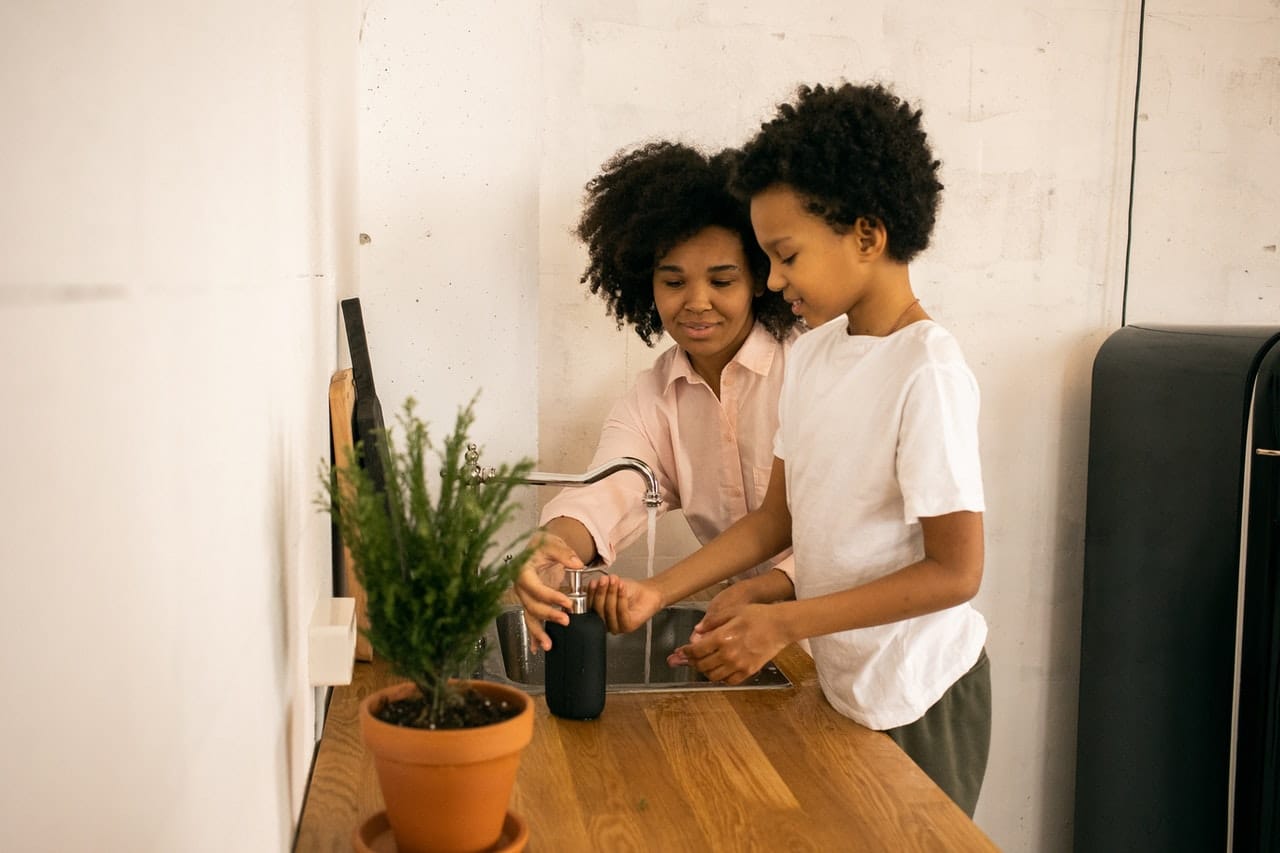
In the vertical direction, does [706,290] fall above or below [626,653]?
above

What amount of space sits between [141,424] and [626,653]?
149 centimetres

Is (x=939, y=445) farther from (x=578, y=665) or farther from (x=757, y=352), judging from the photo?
(x=757, y=352)

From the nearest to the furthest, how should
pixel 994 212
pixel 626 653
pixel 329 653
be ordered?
pixel 329 653
pixel 626 653
pixel 994 212

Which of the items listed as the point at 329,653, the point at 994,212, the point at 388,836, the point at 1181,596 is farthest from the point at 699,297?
the point at 388,836

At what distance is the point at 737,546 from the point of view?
1.67 m

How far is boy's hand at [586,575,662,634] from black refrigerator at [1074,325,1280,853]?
1.26m

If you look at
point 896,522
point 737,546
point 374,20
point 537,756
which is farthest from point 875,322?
point 374,20

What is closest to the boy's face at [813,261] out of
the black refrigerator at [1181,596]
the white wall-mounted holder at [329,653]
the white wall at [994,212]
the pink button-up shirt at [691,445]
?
the pink button-up shirt at [691,445]

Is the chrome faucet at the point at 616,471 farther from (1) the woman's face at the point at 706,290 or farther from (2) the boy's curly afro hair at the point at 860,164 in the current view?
(1) the woman's face at the point at 706,290

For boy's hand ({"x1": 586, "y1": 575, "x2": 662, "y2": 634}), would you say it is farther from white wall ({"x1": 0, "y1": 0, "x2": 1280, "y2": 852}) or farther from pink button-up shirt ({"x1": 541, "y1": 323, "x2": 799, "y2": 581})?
pink button-up shirt ({"x1": 541, "y1": 323, "x2": 799, "y2": 581})

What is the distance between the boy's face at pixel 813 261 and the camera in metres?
1.44

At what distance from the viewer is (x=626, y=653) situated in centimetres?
186

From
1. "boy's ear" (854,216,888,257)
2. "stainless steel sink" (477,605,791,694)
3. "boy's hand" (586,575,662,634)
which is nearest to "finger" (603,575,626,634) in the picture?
"boy's hand" (586,575,662,634)

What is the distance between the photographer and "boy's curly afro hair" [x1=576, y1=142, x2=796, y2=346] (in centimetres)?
195
